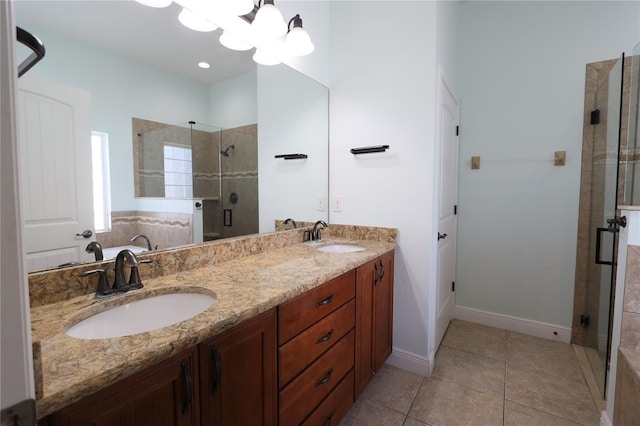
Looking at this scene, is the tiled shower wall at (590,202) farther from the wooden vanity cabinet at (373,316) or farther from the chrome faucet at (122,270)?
the chrome faucet at (122,270)

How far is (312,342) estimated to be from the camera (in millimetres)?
1205

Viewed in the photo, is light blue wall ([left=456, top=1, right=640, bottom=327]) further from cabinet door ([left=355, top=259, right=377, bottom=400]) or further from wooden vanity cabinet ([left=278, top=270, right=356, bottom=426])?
wooden vanity cabinet ([left=278, top=270, right=356, bottom=426])

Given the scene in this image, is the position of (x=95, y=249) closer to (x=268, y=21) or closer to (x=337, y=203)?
(x=268, y=21)

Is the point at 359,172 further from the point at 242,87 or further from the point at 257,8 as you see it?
the point at 257,8

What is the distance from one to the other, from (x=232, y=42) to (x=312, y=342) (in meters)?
1.52

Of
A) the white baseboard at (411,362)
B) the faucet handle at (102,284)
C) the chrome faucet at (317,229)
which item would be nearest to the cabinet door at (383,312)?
→ the white baseboard at (411,362)

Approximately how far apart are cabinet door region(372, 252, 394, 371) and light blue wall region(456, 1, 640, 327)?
1156 millimetres

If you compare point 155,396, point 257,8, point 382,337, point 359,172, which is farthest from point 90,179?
point 382,337

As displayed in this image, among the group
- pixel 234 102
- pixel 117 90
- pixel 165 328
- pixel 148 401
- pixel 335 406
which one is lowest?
pixel 335 406

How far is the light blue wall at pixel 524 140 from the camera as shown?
224cm

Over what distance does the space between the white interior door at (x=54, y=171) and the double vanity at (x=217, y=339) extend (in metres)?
0.10

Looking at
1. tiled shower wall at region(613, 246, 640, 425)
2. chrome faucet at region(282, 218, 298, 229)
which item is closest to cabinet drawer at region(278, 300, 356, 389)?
chrome faucet at region(282, 218, 298, 229)

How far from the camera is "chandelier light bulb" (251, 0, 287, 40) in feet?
4.78

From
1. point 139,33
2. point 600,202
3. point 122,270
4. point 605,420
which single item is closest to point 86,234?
point 122,270
